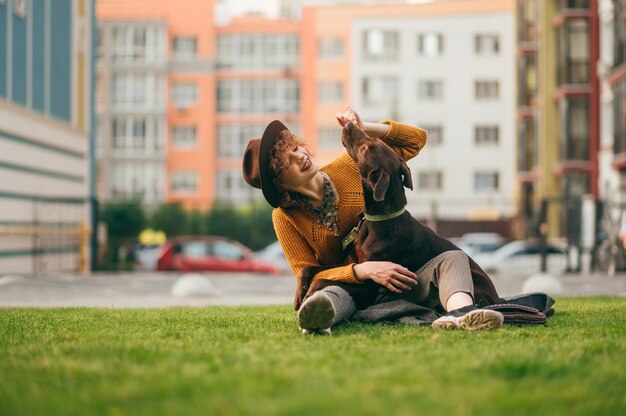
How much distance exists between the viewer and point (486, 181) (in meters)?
56.3

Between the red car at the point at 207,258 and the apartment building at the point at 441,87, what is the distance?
24.7 metres

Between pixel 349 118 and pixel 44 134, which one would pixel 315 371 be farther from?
pixel 44 134

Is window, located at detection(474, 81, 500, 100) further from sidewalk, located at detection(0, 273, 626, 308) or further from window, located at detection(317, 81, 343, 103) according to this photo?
sidewalk, located at detection(0, 273, 626, 308)

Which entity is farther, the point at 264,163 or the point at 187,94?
the point at 187,94

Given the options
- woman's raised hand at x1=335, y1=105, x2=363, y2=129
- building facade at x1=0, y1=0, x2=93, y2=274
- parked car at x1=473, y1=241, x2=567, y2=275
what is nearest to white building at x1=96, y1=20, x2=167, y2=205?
parked car at x1=473, y1=241, x2=567, y2=275

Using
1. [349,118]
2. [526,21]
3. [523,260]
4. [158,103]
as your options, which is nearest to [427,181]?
[526,21]

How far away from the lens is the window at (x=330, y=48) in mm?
58438

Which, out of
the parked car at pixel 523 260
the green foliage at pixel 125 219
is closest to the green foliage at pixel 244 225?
the green foliage at pixel 125 219

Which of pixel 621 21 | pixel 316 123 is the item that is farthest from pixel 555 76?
pixel 316 123

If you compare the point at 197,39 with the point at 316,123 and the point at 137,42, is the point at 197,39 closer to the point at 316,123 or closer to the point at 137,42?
the point at 137,42

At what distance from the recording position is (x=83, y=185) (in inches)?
1016

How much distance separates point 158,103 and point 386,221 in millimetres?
54373

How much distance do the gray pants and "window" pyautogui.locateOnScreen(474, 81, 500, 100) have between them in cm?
5148

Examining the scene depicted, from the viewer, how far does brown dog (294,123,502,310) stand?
18.8 feet
